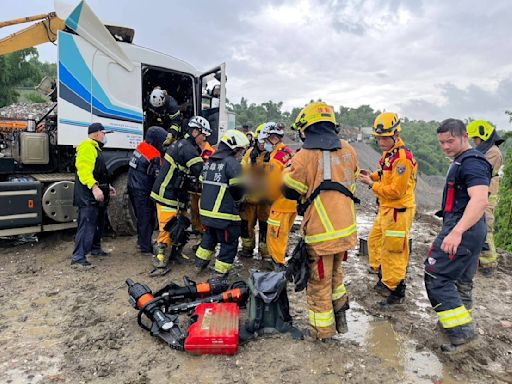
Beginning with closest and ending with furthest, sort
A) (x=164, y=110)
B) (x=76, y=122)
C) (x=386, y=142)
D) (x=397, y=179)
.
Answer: (x=397, y=179) < (x=386, y=142) < (x=76, y=122) < (x=164, y=110)

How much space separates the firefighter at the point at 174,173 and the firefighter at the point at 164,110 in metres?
0.88

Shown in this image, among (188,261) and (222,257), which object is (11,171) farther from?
(222,257)

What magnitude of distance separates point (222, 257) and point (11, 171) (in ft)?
10.8

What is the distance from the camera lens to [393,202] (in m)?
3.81

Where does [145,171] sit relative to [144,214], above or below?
above

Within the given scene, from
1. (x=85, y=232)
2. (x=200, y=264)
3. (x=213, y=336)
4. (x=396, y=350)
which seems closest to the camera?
(x=213, y=336)

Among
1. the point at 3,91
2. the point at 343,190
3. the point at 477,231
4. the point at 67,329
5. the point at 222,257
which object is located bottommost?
the point at 67,329

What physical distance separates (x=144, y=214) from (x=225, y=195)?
1510 mm

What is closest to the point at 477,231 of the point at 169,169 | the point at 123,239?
the point at 169,169

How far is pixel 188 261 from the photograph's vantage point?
4.99 m

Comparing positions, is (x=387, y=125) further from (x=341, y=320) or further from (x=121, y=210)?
(x=121, y=210)

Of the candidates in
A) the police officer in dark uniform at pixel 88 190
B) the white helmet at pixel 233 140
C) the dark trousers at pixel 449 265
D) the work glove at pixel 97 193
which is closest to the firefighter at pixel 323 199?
the dark trousers at pixel 449 265

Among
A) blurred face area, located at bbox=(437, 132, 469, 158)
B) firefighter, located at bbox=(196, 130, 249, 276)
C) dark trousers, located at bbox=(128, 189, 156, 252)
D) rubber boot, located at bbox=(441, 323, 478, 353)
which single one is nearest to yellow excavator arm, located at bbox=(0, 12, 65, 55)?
dark trousers, located at bbox=(128, 189, 156, 252)

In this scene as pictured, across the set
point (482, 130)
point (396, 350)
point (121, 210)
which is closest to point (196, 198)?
point (121, 210)
